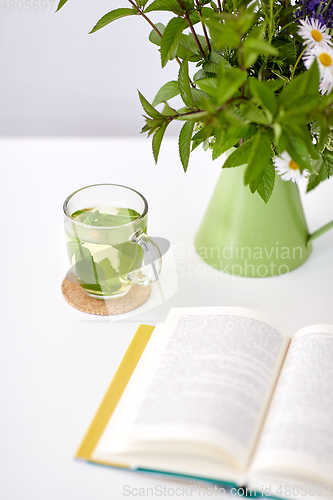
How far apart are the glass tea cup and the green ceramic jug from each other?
0.44 feet

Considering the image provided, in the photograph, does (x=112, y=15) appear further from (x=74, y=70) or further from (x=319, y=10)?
(x=74, y=70)

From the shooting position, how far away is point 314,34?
21.1 inches

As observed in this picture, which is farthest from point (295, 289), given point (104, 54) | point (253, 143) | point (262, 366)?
point (104, 54)

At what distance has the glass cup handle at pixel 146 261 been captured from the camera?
716mm

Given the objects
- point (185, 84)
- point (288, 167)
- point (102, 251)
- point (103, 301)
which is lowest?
point (103, 301)

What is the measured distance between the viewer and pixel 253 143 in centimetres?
50

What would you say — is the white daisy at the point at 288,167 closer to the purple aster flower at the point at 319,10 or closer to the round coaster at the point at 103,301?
the purple aster flower at the point at 319,10

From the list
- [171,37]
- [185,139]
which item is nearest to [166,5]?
[171,37]

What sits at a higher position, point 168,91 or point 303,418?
point 168,91

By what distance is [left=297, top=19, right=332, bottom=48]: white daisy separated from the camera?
0.52 meters

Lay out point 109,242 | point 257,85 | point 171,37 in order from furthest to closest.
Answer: point 109,242, point 171,37, point 257,85

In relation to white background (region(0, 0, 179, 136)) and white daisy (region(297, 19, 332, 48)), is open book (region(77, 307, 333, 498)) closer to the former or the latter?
white daisy (region(297, 19, 332, 48))

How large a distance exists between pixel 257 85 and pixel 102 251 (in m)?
0.34

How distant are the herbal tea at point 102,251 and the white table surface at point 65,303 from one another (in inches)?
2.2
